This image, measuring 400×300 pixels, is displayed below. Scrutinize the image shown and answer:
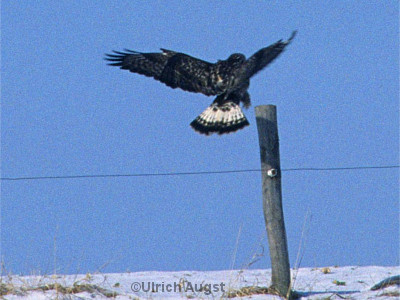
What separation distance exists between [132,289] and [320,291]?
6.51 feet

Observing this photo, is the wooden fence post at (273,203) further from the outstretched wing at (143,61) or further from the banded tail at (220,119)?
the outstretched wing at (143,61)

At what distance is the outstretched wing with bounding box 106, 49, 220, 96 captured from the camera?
291 inches

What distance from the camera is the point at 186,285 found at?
21.5 ft

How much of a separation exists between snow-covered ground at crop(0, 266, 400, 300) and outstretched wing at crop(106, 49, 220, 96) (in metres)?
2.30

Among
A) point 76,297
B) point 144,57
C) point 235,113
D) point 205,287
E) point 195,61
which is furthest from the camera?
point 144,57

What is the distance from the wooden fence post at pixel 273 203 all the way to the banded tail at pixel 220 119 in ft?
2.54

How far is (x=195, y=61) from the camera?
748 centimetres

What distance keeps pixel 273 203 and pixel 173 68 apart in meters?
2.60

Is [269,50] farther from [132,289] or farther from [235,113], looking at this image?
[132,289]

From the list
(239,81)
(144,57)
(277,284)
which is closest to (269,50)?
(239,81)

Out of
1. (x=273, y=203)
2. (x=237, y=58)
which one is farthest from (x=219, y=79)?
(x=273, y=203)

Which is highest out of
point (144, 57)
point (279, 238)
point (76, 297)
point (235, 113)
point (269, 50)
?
point (144, 57)

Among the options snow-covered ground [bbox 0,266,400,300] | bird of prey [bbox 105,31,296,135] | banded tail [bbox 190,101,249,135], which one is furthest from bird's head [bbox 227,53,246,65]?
snow-covered ground [bbox 0,266,400,300]

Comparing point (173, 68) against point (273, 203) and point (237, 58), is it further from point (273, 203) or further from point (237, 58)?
point (273, 203)
